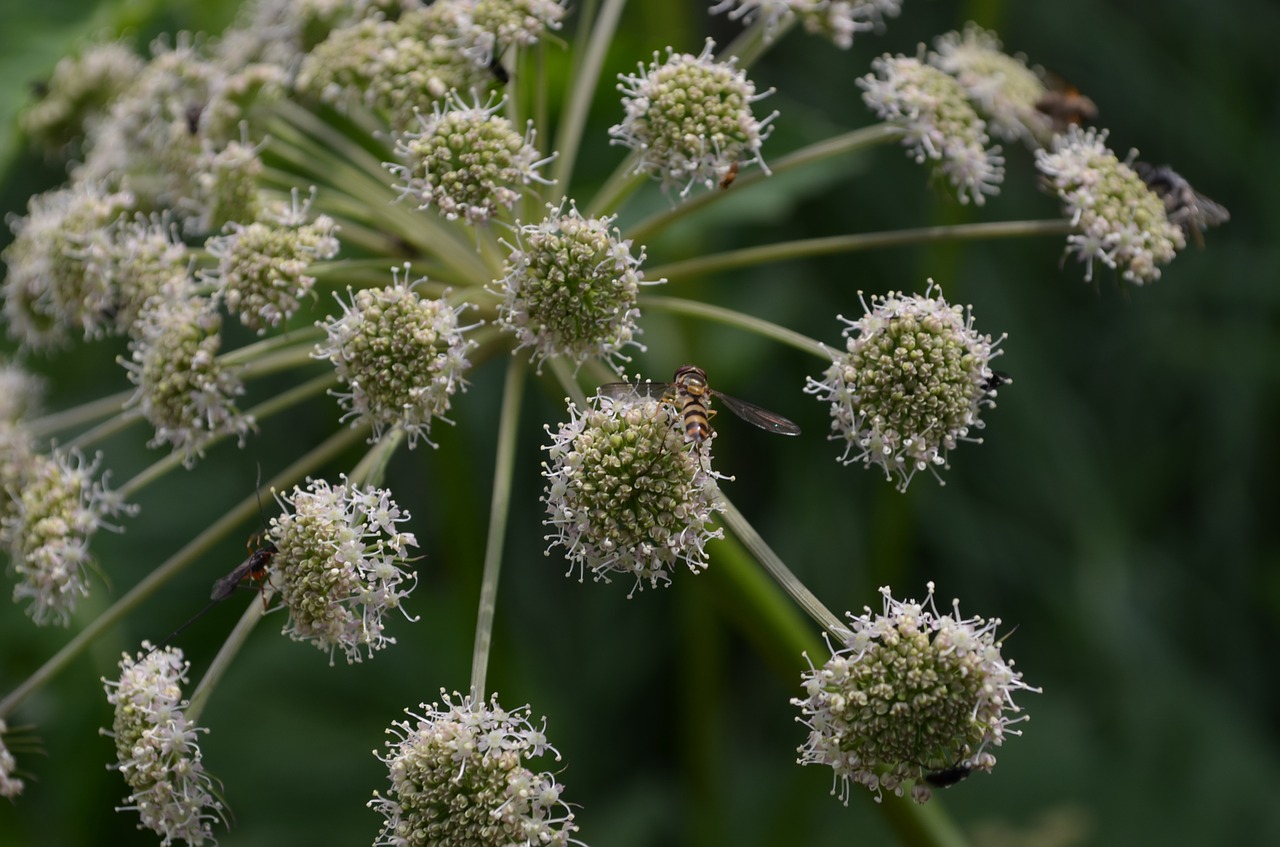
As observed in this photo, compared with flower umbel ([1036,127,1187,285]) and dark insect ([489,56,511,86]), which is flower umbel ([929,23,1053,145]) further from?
dark insect ([489,56,511,86])

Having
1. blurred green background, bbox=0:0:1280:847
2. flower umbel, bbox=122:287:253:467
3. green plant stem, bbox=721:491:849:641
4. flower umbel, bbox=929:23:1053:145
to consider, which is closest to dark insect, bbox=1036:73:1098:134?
flower umbel, bbox=929:23:1053:145

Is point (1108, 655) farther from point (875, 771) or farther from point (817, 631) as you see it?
point (875, 771)

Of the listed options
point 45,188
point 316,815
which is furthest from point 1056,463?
point 45,188

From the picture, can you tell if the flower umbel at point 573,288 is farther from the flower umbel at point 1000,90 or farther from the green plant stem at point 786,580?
the flower umbel at point 1000,90

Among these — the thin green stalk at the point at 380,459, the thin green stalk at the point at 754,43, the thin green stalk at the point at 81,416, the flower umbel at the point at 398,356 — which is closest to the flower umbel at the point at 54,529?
the thin green stalk at the point at 81,416

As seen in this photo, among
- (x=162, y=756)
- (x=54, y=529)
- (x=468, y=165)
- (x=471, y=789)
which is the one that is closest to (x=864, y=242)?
(x=468, y=165)

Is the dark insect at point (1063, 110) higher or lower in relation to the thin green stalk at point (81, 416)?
higher

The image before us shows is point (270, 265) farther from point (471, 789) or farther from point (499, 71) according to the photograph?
point (471, 789)
